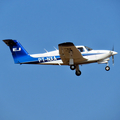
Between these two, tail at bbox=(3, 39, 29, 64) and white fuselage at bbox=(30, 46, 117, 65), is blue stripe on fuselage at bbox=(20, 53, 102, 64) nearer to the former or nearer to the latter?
white fuselage at bbox=(30, 46, 117, 65)

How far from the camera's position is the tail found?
21333mm

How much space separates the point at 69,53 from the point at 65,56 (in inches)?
23.9

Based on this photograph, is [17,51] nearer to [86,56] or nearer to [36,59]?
[36,59]

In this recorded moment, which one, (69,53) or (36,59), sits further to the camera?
(36,59)

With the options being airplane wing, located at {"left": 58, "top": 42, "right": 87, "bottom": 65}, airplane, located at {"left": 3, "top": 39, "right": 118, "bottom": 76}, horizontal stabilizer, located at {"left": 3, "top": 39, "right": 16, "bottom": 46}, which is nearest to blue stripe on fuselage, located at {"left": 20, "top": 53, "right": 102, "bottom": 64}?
airplane, located at {"left": 3, "top": 39, "right": 118, "bottom": 76}

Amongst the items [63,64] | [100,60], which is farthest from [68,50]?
[100,60]

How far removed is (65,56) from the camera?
62.8 feet

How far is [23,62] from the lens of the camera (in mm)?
21312

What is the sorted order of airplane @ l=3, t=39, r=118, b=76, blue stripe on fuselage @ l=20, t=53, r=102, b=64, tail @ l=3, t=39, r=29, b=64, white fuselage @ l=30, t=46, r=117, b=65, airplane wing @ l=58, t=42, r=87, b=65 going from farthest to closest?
tail @ l=3, t=39, r=29, b=64 < blue stripe on fuselage @ l=20, t=53, r=102, b=64 < white fuselage @ l=30, t=46, r=117, b=65 < airplane @ l=3, t=39, r=118, b=76 < airplane wing @ l=58, t=42, r=87, b=65

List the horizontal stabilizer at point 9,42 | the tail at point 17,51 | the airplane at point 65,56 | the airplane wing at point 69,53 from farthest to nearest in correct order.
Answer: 1. the tail at point 17,51
2. the horizontal stabilizer at point 9,42
3. the airplane at point 65,56
4. the airplane wing at point 69,53

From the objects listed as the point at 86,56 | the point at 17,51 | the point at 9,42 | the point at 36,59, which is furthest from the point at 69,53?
the point at 9,42

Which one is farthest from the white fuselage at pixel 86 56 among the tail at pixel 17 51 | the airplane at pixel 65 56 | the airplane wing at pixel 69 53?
the tail at pixel 17 51

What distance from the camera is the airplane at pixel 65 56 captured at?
1936cm

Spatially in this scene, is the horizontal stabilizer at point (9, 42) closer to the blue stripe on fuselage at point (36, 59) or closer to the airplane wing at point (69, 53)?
the blue stripe on fuselage at point (36, 59)
